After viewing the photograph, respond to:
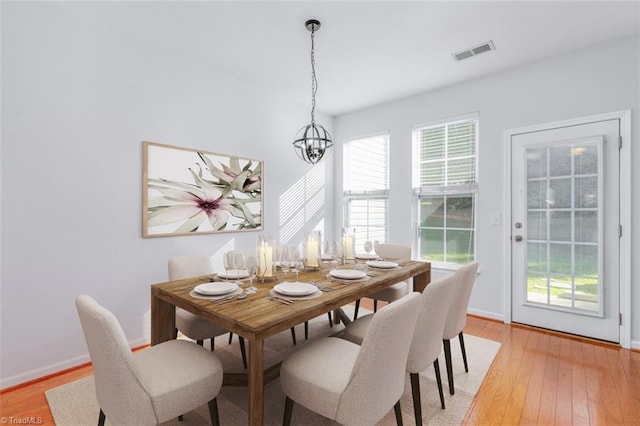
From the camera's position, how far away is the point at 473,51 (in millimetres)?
2938

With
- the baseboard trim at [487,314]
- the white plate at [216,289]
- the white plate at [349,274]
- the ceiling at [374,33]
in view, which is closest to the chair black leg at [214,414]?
the white plate at [216,289]

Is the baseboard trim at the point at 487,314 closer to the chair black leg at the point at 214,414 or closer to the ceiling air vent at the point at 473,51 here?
the ceiling air vent at the point at 473,51

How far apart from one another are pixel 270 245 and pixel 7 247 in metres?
1.81

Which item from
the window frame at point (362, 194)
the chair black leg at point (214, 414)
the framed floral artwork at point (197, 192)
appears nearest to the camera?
the chair black leg at point (214, 414)

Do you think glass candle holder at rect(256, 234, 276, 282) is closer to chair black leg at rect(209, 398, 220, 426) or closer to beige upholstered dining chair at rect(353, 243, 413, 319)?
chair black leg at rect(209, 398, 220, 426)

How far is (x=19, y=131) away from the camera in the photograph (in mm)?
2160

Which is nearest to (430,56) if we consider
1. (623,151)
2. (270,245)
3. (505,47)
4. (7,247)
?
(505,47)

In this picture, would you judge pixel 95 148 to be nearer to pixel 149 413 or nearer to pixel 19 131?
pixel 19 131

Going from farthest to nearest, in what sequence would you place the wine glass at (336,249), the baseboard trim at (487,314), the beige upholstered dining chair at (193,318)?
the baseboard trim at (487,314)
the wine glass at (336,249)
the beige upholstered dining chair at (193,318)

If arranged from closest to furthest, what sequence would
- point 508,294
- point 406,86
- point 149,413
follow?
point 149,413 < point 508,294 < point 406,86

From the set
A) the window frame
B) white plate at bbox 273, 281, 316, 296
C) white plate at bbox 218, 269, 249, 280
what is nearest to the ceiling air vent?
the window frame

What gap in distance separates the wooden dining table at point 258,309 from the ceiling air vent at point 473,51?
2.12 meters

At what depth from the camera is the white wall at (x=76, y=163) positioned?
216 cm

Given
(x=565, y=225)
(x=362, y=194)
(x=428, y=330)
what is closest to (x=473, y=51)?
(x=565, y=225)
